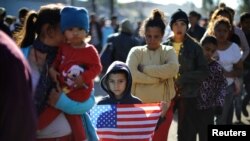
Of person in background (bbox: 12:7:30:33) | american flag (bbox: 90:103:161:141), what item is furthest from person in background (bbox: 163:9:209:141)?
person in background (bbox: 12:7:30:33)

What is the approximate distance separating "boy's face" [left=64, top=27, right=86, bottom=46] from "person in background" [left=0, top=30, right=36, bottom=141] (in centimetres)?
146

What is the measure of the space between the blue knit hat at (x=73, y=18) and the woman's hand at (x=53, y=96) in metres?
0.39

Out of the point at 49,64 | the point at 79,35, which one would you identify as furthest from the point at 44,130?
the point at 79,35

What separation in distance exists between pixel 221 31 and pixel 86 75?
3.95 m

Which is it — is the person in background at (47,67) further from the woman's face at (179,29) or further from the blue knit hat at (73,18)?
the woman's face at (179,29)

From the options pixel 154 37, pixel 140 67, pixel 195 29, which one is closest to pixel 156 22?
pixel 154 37

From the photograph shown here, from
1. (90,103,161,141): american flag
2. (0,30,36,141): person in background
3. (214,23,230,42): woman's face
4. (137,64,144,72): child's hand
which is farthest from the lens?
(214,23,230,42): woman's face

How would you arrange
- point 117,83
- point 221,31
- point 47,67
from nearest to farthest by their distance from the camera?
point 47,67, point 117,83, point 221,31

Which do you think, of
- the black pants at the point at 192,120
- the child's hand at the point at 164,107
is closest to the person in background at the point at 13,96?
the child's hand at the point at 164,107

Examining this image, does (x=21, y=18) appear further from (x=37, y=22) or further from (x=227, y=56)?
(x=37, y=22)

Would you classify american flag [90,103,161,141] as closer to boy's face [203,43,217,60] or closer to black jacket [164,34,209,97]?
black jacket [164,34,209,97]

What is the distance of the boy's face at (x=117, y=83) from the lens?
14.7 ft

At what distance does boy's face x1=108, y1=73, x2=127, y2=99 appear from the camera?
4480 millimetres

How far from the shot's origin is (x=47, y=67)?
337cm
